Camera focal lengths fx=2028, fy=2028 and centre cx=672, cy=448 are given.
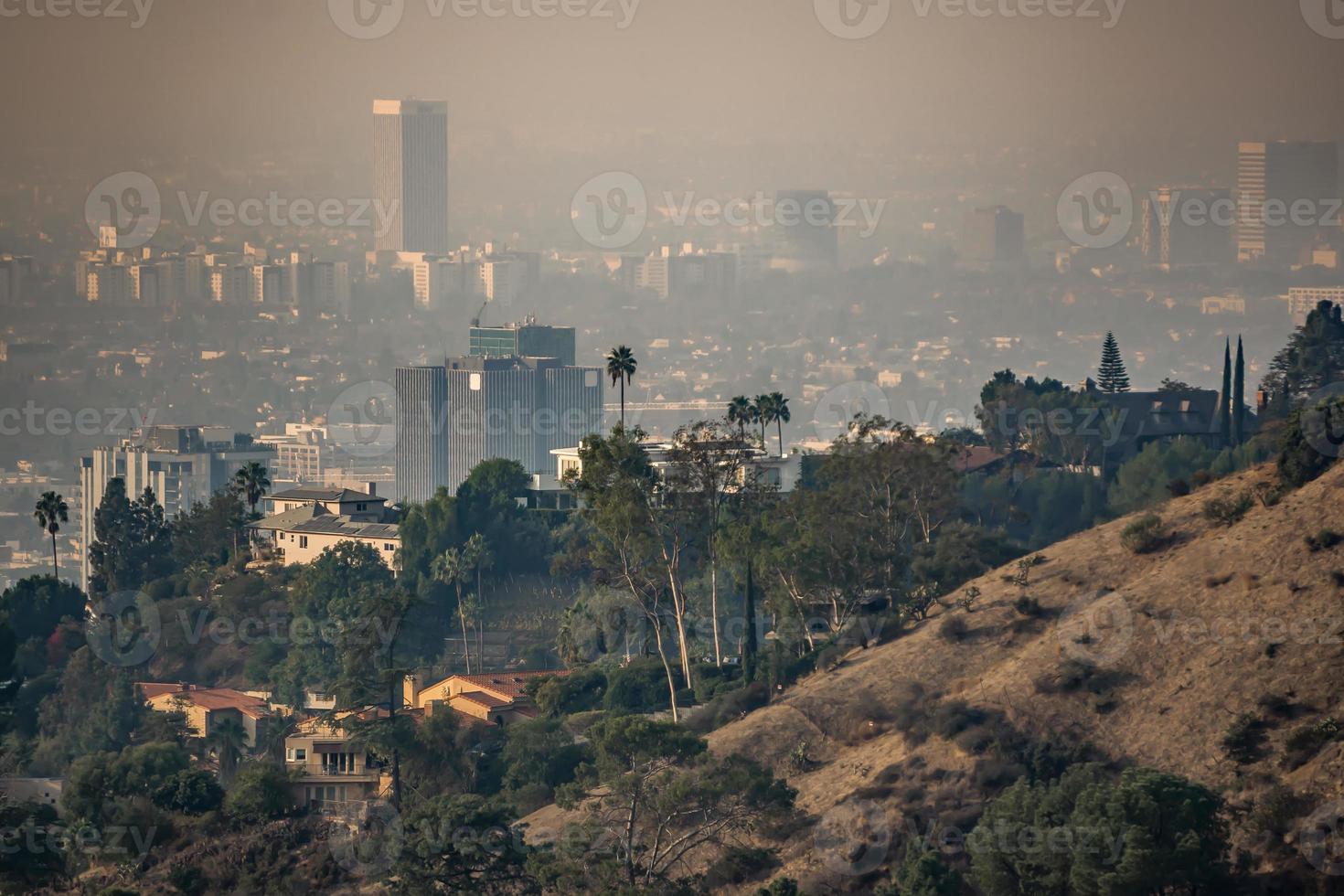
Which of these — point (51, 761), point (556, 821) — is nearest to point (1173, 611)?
point (556, 821)

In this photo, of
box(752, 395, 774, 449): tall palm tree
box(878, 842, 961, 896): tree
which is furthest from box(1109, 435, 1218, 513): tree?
box(878, 842, 961, 896): tree

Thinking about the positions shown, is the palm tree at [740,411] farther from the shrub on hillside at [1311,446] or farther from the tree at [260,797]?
the tree at [260,797]

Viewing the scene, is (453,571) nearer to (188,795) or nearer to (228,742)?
(228,742)

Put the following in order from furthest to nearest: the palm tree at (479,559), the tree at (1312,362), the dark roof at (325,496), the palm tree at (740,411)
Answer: the dark roof at (325,496) → the tree at (1312,362) → the palm tree at (479,559) → the palm tree at (740,411)

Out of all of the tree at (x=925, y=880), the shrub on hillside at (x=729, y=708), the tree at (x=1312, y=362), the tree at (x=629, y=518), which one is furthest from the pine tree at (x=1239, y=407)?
the tree at (x=925, y=880)

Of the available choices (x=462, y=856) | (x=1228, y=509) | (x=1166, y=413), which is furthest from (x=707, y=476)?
(x=1166, y=413)

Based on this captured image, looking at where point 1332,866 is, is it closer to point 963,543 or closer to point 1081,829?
point 1081,829
